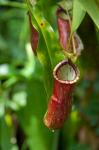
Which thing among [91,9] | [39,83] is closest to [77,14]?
[91,9]

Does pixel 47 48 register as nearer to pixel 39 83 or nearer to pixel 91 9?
pixel 91 9

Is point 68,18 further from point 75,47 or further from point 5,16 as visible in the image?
point 5,16

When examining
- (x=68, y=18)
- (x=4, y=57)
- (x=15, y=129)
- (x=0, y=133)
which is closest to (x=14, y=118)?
(x=15, y=129)

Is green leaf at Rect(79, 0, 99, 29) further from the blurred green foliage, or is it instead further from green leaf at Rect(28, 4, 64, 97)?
green leaf at Rect(28, 4, 64, 97)

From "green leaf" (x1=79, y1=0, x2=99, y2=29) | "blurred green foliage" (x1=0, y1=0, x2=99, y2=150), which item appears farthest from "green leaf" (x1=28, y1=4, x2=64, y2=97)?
"green leaf" (x1=79, y1=0, x2=99, y2=29)

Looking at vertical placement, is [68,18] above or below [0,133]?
above

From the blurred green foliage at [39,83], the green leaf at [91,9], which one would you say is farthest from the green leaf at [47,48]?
the green leaf at [91,9]
